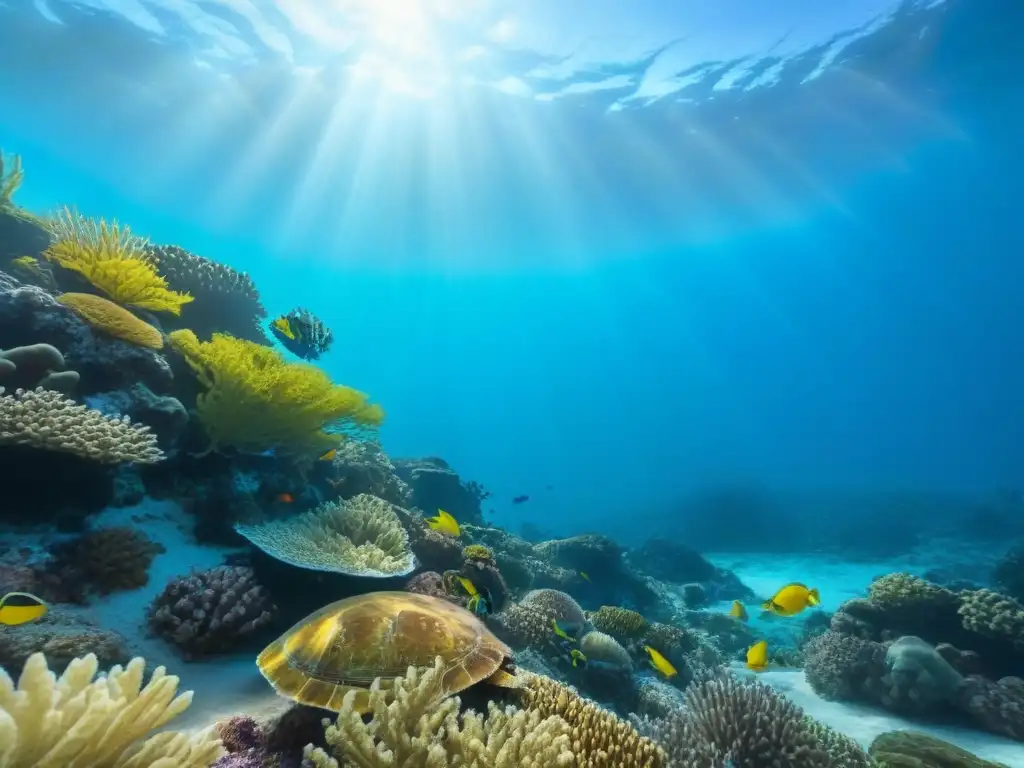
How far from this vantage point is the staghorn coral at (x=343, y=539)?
5.46m

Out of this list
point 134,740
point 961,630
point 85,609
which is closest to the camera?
point 134,740

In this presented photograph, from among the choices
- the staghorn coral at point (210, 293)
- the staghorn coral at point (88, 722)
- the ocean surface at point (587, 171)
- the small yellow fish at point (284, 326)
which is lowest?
the staghorn coral at point (88, 722)

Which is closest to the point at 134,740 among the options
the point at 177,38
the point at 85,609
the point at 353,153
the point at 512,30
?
the point at 85,609

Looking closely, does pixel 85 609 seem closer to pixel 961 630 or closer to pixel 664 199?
pixel 961 630

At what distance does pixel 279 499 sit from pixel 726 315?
12374cm

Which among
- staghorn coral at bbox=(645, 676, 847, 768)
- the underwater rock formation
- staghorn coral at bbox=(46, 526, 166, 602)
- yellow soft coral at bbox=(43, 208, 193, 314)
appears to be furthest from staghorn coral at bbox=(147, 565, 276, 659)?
the underwater rock formation

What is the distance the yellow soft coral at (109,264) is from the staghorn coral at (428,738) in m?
6.78

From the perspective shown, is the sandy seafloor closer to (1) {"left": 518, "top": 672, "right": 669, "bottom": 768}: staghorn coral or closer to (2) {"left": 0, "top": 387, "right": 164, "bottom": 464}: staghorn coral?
(2) {"left": 0, "top": 387, "right": 164, "bottom": 464}: staghorn coral

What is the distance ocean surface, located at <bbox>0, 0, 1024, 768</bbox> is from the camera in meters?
22.7

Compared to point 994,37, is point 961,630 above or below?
below

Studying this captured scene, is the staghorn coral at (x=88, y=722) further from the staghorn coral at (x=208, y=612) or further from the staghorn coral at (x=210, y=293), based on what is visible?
the staghorn coral at (x=210, y=293)

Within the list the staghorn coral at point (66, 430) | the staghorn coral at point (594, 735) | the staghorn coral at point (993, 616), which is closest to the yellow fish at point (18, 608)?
the staghorn coral at point (66, 430)

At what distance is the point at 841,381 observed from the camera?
137 m

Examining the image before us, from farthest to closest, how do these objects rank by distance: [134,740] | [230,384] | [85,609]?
[230,384], [85,609], [134,740]
